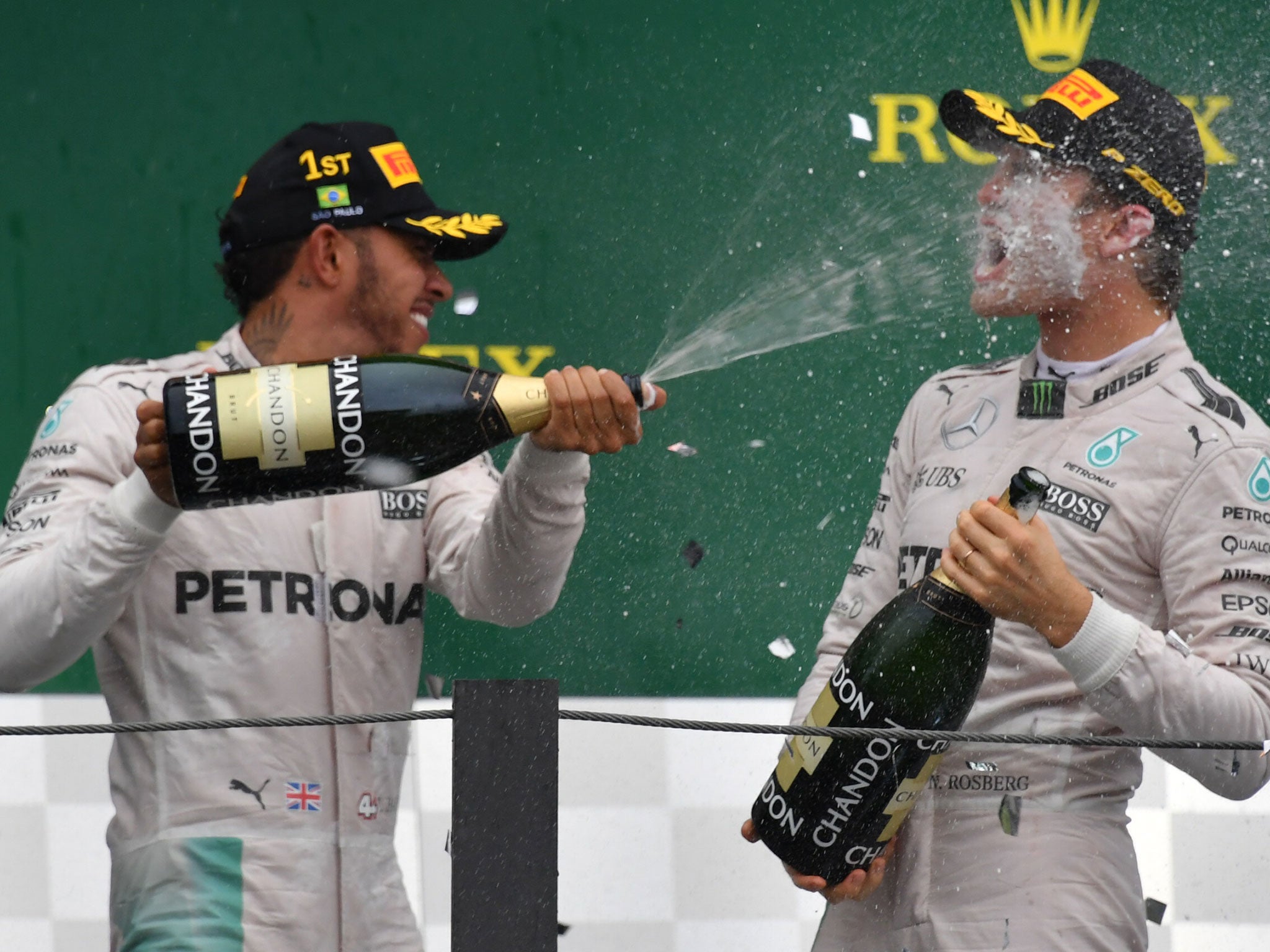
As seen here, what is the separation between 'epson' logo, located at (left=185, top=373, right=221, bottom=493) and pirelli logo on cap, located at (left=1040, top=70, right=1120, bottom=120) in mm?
897

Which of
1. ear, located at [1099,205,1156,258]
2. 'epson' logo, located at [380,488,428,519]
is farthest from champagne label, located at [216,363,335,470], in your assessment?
ear, located at [1099,205,1156,258]

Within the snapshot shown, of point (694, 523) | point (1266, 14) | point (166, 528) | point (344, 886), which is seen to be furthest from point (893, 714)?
point (1266, 14)

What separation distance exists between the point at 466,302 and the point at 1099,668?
111cm

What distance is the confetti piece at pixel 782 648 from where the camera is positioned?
2.14 m

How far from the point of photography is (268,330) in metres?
1.70

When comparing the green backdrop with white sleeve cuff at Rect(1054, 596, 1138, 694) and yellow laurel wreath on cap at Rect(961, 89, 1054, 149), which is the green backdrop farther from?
white sleeve cuff at Rect(1054, 596, 1138, 694)

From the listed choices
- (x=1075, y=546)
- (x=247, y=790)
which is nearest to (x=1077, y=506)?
(x=1075, y=546)

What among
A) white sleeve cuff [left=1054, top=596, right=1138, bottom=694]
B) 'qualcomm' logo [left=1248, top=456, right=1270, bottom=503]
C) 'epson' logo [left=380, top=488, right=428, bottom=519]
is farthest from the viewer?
'epson' logo [left=380, top=488, right=428, bottom=519]

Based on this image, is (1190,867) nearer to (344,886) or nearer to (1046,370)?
(1046,370)

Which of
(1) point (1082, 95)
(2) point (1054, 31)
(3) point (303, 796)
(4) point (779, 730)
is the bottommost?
(3) point (303, 796)

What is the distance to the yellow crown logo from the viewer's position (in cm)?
217

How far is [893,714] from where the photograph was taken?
1.39 meters

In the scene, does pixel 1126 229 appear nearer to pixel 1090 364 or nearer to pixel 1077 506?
pixel 1090 364

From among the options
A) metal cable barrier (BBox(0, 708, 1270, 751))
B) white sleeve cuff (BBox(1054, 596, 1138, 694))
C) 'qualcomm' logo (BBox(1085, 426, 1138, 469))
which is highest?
'qualcomm' logo (BBox(1085, 426, 1138, 469))
